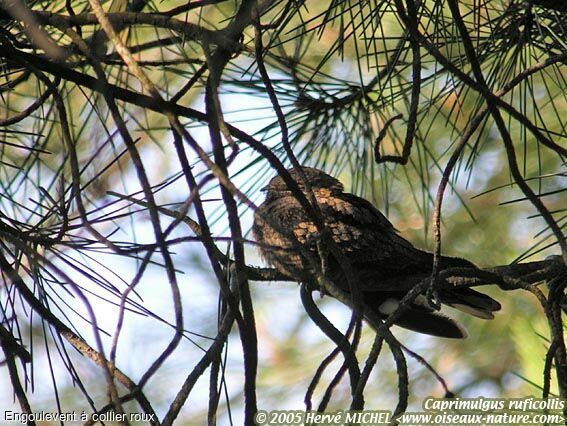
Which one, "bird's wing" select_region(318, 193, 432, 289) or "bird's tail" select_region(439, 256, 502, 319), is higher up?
"bird's wing" select_region(318, 193, 432, 289)

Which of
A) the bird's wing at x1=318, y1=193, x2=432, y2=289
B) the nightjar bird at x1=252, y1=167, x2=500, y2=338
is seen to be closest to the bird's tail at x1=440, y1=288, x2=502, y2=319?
the nightjar bird at x1=252, y1=167, x2=500, y2=338

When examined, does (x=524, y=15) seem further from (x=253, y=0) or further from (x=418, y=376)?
(x=418, y=376)

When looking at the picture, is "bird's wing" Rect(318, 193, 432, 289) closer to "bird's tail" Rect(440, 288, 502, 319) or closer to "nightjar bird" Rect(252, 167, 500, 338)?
"nightjar bird" Rect(252, 167, 500, 338)

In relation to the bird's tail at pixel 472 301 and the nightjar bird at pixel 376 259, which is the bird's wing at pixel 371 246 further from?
the bird's tail at pixel 472 301

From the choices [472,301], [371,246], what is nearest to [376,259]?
[371,246]

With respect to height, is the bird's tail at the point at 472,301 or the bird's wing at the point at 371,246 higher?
the bird's wing at the point at 371,246

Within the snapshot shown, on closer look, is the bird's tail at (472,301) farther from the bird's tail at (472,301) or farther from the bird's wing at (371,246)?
the bird's wing at (371,246)

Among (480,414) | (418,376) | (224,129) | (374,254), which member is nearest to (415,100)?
(224,129)

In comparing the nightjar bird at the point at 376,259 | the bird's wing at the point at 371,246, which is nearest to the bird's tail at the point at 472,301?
the nightjar bird at the point at 376,259

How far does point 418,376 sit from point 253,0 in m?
2.89

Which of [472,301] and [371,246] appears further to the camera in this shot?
[371,246]

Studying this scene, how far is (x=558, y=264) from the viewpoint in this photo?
1.33 meters

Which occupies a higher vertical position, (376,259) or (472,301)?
(376,259)

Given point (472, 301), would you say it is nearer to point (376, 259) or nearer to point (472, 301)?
point (472, 301)
